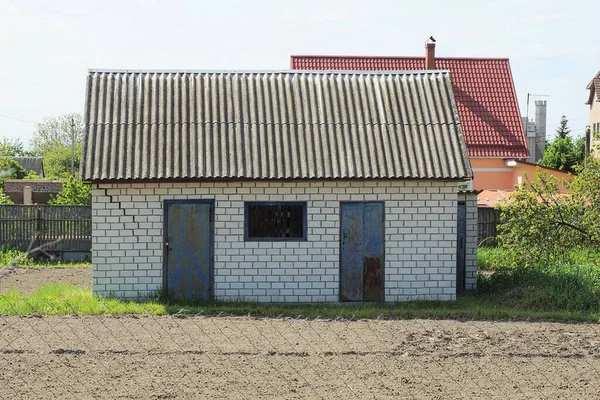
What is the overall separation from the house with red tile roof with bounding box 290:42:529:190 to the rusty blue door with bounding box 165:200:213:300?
74.7 ft

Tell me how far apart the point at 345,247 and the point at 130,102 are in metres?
4.82

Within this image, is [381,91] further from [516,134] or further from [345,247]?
[516,134]

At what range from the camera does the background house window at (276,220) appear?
16.1 m

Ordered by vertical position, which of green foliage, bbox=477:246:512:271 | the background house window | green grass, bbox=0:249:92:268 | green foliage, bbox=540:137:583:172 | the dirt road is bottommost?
the dirt road

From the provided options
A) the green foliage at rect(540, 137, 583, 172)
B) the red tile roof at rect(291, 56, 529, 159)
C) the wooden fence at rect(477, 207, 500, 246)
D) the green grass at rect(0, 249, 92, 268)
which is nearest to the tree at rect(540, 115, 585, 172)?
the green foliage at rect(540, 137, 583, 172)

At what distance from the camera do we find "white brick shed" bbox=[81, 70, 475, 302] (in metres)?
15.9

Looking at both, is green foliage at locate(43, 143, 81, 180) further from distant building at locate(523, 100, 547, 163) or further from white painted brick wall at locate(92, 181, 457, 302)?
white painted brick wall at locate(92, 181, 457, 302)

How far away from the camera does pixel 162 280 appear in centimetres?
1600

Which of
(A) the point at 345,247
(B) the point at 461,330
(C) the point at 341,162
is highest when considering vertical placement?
(C) the point at 341,162

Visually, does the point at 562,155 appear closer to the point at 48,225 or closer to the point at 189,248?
the point at 48,225

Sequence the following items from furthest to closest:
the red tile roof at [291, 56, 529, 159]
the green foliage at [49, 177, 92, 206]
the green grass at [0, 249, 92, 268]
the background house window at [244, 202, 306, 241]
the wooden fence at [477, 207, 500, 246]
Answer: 1. the red tile roof at [291, 56, 529, 159]
2. the green foliage at [49, 177, 92, 206]
3. the wooden fence at [477, 207, 500, 246]
4. the green grass at [0, 249, 92, 268]
5. the background house window at [244, 202, 306, 241]

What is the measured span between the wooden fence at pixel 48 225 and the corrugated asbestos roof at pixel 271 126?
24.0 feet

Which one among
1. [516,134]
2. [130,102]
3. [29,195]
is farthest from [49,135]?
[130,102]

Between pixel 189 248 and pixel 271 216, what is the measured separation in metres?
1.52
